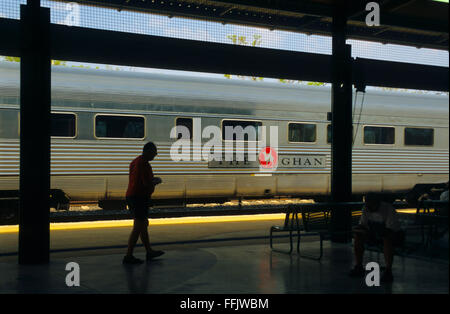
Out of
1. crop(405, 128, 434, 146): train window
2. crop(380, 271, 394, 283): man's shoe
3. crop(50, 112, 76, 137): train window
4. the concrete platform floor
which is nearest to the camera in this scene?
the concrete platform floor

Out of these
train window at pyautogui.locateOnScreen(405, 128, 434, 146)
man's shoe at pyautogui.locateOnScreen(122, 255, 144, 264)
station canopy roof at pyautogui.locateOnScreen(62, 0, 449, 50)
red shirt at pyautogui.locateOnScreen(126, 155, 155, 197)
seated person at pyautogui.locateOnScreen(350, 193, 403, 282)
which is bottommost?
man's shoe at pyautogui.locateOnScreen(122, 255, 144, 264)

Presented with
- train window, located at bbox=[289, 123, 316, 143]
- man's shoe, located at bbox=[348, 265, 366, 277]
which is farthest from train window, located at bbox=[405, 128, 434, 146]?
man's shoe, located at bbox=[348, 265, 366, 277]

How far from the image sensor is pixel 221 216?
1416cm

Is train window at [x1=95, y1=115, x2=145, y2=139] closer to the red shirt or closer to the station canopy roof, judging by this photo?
the station canopy roof

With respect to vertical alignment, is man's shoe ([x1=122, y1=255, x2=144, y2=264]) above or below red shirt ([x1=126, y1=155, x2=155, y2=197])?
below

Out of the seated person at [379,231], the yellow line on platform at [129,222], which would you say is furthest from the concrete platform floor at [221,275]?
the yellow line on platform at [129,222]

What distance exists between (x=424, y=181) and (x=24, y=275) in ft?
42.8

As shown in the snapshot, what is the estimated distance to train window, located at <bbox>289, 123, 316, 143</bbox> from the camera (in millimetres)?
14727

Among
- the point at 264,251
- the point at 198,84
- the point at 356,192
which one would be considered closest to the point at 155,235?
the point at 264,251

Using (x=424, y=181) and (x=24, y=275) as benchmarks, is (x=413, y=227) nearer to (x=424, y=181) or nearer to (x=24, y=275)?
(x=24, y=275)

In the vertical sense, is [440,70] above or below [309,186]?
above

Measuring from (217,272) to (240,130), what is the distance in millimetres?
7431

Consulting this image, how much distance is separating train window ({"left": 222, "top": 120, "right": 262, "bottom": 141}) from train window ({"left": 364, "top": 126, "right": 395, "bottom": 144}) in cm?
335
